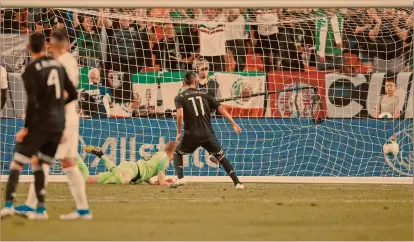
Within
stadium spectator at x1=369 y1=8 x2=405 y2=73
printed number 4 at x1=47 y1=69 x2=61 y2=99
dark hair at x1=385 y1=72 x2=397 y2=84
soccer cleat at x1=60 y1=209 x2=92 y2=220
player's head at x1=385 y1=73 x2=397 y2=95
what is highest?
stadium spectator at x1=369 y1=8 x2=405 y2=73

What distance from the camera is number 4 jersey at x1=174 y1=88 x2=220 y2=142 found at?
15.8m

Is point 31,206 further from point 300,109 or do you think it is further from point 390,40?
point 390,40

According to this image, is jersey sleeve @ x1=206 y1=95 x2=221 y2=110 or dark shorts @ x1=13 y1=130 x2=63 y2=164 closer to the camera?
dark shorts @ x1=13 y1=130 x2=63 y2=164

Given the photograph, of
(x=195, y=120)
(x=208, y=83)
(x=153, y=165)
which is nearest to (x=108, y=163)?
(x=153, y=165)

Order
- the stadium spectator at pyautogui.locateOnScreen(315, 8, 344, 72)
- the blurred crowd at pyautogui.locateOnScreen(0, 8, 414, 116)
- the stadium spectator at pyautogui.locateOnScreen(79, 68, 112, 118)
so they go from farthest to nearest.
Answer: the stadium spectator at pyautogui.locateOnScreen(315, 8, 344, 72) → the blurred crowd at pyautogui.locateOnScreen(0, 8, 414, 116) → the stadium spectator at pyautogui.locateOnScreen(79, 68, 112, 118)

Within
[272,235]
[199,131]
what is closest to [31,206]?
[272,235]

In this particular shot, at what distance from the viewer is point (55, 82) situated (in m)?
10.2

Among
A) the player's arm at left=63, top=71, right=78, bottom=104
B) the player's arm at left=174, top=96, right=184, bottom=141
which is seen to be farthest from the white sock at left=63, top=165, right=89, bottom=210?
the player's arm at left=174, top=96, right=184, bottom=141

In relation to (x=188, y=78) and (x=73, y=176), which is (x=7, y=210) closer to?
(x=73, y=176)

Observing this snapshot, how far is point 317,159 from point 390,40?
107 inches

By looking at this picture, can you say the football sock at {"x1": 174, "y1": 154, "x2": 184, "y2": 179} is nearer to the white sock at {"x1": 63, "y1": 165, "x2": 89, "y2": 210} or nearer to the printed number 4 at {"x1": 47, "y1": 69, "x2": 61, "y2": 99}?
the white sock at {"x1": 63, "y1": 165, "x2": 89, "y2": 210}

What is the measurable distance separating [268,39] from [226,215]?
8173 millimetres

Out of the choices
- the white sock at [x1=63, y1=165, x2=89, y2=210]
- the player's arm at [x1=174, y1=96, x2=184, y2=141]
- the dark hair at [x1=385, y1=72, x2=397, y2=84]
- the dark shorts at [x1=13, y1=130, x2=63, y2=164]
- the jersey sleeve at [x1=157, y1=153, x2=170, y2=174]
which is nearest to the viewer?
the dark shorts at [x1=13, y1=130, x2=63, y2=164]
